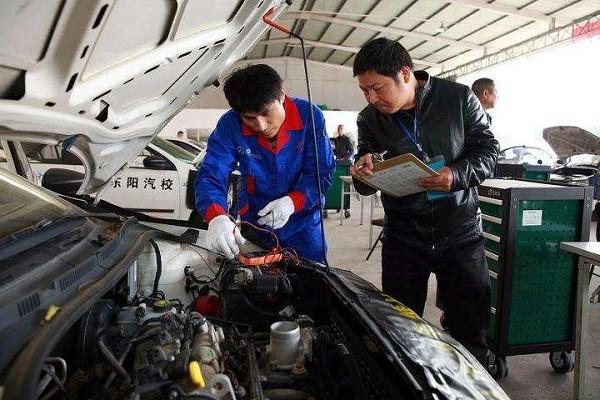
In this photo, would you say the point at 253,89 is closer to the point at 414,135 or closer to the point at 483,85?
the point at 414,135

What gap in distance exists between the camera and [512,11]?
28.3 ft

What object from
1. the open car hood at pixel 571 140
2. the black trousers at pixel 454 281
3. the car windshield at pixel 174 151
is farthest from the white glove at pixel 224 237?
the open car hood at pixel 571 140

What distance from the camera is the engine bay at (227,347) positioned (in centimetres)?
82

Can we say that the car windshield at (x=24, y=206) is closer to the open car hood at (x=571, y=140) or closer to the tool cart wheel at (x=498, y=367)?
the tool cart wheel at (x=498, y=367)

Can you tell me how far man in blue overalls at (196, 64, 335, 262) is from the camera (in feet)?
5.53

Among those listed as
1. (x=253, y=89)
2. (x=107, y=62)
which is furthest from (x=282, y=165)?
(x=107, y=62)

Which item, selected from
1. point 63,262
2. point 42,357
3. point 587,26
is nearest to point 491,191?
point 63,262

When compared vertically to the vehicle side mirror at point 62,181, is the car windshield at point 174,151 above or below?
above

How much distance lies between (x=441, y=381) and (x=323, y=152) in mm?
1120

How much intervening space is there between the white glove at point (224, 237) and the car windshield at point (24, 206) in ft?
1.38

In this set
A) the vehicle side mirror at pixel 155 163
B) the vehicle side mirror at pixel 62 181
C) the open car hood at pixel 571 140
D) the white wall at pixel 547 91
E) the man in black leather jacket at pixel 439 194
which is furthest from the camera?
the white wall at pixel 547 91

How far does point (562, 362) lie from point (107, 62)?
97.1 inches

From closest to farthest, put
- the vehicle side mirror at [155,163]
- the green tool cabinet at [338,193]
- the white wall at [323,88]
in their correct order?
the vehicle side mirror at [155,163] < the green tool cabinet at [338,193] < the white wall at [323,88]

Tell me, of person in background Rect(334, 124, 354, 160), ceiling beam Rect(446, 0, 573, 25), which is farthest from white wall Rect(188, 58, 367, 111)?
person in background Rect(334, 124, 354, 160)
